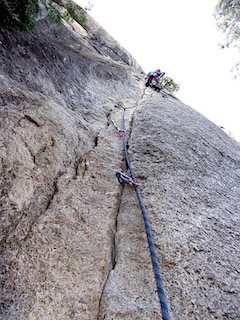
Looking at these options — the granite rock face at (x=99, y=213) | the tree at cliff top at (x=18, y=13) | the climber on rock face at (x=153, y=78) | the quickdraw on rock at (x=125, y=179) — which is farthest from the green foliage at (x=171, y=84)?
the quickdraw on rock at (x=125, y=179)

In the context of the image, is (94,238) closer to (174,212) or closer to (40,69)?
(174,212)

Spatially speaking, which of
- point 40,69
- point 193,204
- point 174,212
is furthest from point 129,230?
point 40,69

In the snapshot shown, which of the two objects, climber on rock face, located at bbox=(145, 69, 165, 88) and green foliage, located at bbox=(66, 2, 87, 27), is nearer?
green foliage, located at bbox=(66, 2, 87, 27)

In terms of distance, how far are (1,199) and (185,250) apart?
2.05 metres

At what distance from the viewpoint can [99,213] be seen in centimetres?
268

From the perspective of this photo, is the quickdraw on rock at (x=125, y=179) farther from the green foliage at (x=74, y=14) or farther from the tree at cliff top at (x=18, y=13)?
the green foliage at (x=74, y=14)

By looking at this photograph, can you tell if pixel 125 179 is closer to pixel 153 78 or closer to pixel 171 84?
pixel 153 78

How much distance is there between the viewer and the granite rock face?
6.25 ft

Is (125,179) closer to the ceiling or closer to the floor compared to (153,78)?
closer to the floor

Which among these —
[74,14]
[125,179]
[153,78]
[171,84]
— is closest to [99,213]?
[125,179]

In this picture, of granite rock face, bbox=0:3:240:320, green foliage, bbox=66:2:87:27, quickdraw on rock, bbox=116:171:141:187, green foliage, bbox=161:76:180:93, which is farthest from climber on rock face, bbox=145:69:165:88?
green foliage, bbox=161:76:180:93

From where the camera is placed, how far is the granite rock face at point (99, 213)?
6.25 ft

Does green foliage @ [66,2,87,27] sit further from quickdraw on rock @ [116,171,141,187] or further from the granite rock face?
quickdraw on rock @ [116,171,141,187]

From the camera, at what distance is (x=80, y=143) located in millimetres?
3607
